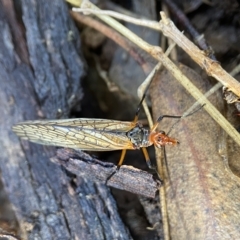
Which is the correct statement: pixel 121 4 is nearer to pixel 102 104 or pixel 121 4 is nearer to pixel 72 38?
pixel 72 38

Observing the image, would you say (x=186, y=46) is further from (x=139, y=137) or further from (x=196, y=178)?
(x=196, y=178)

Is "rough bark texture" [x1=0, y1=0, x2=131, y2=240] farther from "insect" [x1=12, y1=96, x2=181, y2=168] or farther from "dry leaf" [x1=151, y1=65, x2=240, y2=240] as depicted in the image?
"dry leaf" [x1=151, y1=65, x2=240, y2=240]

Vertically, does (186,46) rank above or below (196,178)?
above

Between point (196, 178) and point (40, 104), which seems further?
point (40, 104)

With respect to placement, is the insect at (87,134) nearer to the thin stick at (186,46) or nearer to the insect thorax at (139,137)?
the insect thorax at (139,137)

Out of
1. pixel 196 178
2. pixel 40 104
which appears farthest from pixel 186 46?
pixel 40 104

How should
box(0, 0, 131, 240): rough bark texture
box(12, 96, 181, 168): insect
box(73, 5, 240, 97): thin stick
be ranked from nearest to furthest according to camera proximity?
box(73, 5, 240, 97): thin stick → box(0, 0, 131, 240): rough bark texture → box(12, 96, 181, 168): insect

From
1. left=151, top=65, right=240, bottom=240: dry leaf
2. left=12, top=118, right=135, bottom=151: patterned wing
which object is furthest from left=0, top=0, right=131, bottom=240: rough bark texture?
left=151, top=65, right=240, bottom=240: dry leaf
